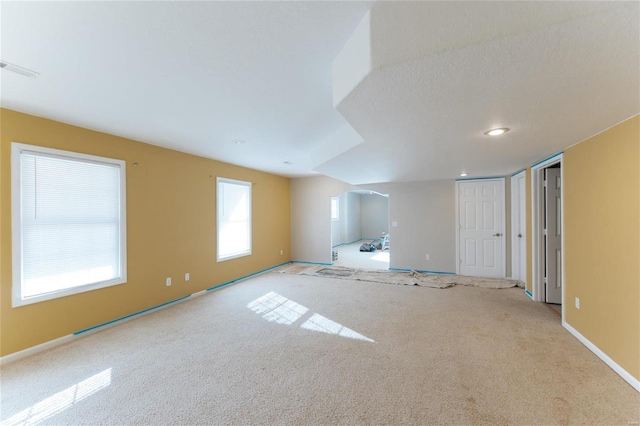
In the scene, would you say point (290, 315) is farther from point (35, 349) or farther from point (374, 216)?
point (374, 216)

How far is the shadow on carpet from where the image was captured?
16.1 feet

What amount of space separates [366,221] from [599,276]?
33.6 feet

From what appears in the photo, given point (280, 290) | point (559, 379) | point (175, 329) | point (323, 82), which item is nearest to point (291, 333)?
point (175, 329)

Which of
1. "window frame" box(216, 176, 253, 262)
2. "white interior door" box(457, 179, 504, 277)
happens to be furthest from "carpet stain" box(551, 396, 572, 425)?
"window frame" box(216, 176, 253, 262)

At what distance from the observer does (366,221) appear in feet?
41.7

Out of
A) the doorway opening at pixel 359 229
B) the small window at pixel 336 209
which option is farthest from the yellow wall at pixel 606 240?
the small window at pixel 336 209

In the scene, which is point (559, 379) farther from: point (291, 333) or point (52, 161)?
point (52, 161)

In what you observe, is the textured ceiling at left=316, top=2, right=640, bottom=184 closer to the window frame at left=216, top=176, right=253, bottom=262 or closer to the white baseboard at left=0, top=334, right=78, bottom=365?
the window frame at left=216, top=176, right=253, bottom=262

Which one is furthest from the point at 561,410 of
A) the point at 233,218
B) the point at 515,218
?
the point at 233,218

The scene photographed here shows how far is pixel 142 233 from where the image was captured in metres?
3.63

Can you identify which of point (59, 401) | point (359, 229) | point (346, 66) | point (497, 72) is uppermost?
point (346, 66)

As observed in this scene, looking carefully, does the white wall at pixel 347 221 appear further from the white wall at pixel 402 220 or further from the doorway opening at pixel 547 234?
the doorway opening at pixel 547 234

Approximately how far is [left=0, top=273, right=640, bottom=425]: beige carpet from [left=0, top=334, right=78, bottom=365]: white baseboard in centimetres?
8

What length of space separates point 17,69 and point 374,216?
11801 millimetres
